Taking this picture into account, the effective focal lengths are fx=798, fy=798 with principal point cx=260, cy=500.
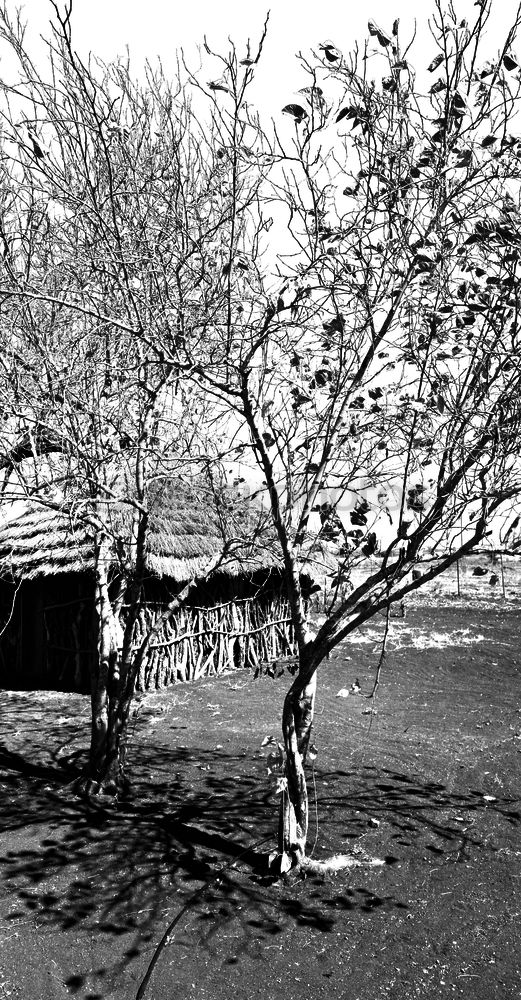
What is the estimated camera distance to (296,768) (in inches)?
205

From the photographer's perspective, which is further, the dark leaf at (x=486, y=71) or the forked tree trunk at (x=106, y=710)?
the forked tree trunk at (x=106, y=710)

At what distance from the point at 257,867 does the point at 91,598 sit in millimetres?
6981

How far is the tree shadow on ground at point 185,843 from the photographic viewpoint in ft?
15.3

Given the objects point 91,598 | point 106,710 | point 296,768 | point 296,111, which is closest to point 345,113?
point 296,111

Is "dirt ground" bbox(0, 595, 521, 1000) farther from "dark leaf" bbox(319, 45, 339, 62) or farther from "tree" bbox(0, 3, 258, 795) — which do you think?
"dark leaf" bbox(319, 45, 339, 62)

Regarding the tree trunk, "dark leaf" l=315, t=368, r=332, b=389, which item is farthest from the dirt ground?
"dark leaf" l=315, t=368, r=332, b=389

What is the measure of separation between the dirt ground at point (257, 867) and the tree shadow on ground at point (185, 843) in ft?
0.05

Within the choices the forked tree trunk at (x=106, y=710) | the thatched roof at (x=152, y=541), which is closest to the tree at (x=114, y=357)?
the forked tree trunk at (x=106, y=710)

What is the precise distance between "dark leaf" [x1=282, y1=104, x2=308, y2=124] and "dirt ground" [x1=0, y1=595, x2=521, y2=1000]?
4.31m

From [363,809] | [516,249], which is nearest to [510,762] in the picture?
[363,809]

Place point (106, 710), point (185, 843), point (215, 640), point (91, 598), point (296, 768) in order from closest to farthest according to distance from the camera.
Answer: point (296, 768)
point (185, 843)
point (106, 710)
point (91, 598)
point (215, 640)

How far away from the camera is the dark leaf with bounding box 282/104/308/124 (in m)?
4.27

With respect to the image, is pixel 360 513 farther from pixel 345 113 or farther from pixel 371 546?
pixel 345 113

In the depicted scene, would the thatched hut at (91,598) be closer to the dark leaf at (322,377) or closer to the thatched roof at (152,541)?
the thatched roof at (152,541)
